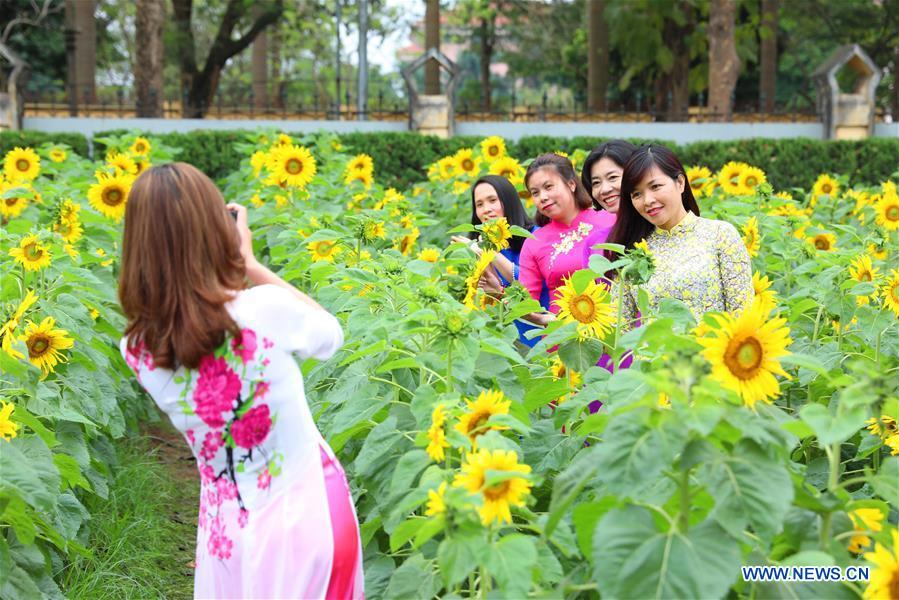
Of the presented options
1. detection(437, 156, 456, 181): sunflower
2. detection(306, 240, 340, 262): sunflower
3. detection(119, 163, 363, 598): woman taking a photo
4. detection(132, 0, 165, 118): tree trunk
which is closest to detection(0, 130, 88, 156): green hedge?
detection(132, 0, 165, 118): tree trunk

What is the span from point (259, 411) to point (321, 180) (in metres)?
5.74

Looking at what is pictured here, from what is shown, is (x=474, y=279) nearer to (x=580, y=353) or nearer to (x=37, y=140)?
(x=580, y=353)

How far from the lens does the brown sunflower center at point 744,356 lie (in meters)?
2.21

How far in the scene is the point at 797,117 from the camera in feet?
58.3

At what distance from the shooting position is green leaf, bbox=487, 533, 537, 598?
1992 mm

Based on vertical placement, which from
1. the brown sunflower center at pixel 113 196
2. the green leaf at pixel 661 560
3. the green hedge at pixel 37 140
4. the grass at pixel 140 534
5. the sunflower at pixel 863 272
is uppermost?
the green hedge at pixel 37 140

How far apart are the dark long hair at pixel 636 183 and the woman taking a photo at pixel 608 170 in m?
0.50

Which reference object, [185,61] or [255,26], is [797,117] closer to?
[255,26]

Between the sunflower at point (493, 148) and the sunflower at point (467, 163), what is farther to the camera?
the sunflower at point (467, 163)

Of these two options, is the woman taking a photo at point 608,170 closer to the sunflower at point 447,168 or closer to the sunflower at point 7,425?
the sunflower at point 7,425

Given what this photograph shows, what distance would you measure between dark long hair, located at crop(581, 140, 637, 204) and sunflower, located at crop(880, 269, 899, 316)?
3.70 feet

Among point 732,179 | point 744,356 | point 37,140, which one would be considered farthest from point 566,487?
point 37,140

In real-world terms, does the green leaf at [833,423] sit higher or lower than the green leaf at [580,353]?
higher

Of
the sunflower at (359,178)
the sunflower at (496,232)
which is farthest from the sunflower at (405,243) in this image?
→ the sunflower at (359,178)
